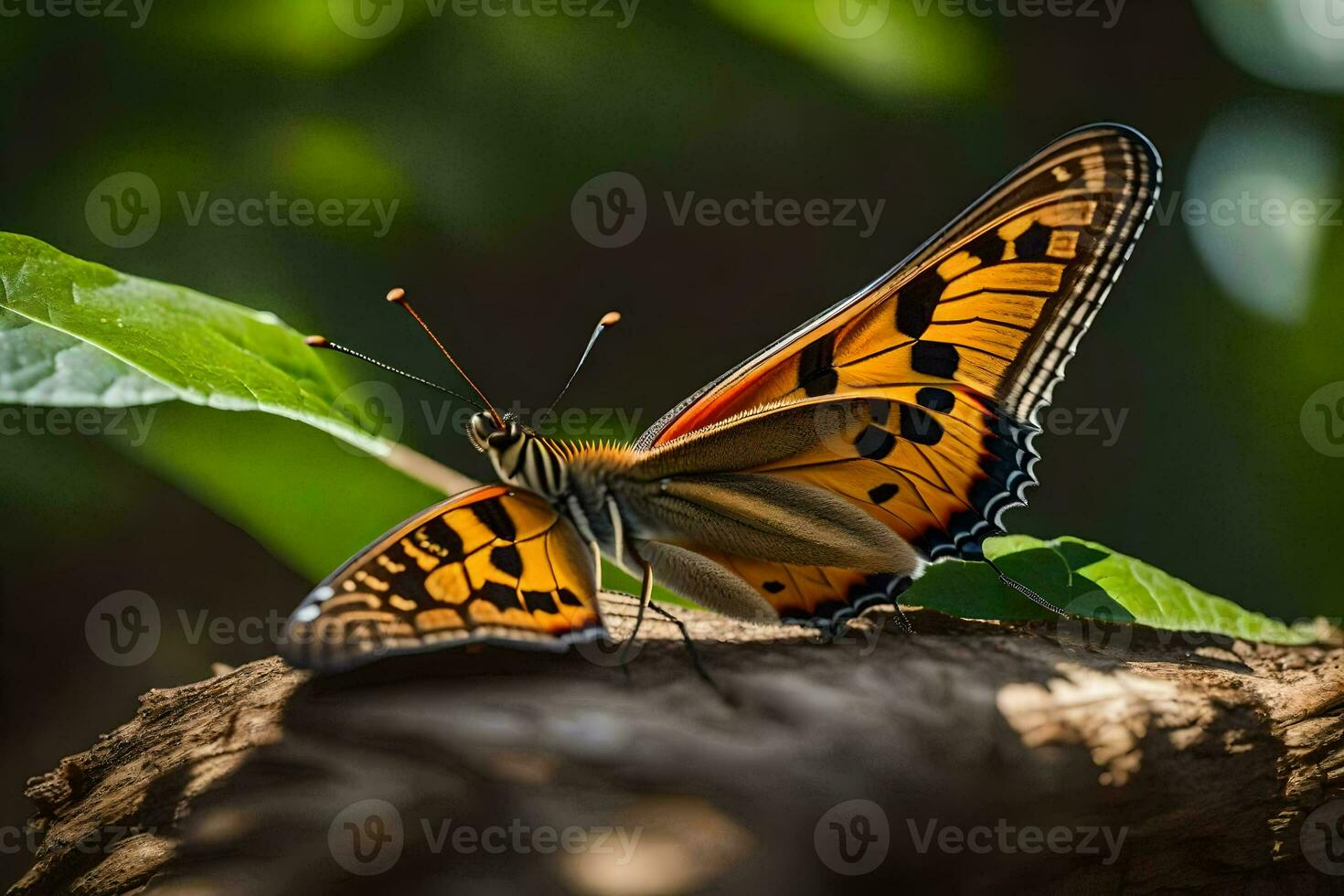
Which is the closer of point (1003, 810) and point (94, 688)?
point (1003, 810)

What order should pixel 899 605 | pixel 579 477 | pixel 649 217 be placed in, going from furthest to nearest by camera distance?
pixel 649 217 < pixel 899 605 < pixel 579 477

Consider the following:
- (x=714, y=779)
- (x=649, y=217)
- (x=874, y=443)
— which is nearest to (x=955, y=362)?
(x=874, y=443)

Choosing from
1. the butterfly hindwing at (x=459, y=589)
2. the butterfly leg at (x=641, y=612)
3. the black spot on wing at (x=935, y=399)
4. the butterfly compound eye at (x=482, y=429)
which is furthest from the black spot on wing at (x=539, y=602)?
the black spot on wing at (x=935, y=399)

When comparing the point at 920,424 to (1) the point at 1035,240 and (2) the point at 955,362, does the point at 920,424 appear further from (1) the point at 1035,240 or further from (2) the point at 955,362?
(1) the point at 1035,240

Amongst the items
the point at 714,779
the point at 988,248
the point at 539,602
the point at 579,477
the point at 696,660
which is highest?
the point at 988,248

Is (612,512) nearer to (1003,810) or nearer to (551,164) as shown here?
(1003,810)

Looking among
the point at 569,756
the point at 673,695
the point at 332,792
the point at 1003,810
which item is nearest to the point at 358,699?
the point at 332,792
